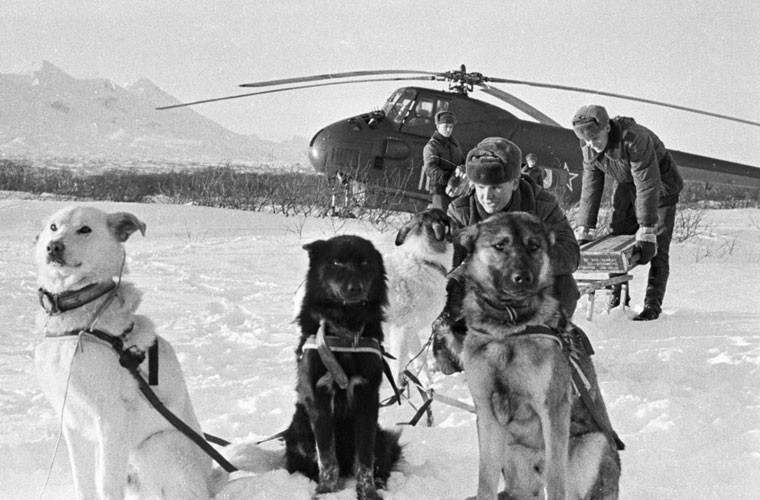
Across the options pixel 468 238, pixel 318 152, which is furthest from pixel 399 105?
pixel 468 238

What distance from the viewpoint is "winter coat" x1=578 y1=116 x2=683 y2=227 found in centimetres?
636

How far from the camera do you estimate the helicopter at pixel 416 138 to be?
476 inches

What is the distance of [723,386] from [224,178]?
15.3m

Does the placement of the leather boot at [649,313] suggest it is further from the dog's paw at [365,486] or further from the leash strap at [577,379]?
the dog's paw at [365,486]

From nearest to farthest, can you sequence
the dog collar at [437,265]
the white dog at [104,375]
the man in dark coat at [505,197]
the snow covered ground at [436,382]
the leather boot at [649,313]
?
the white dog at [104,375] → the snow covered ground at [436,382] → the man in dark coat at [505,197] → the dog collar at [437,265] → the leather boot at [649,313]

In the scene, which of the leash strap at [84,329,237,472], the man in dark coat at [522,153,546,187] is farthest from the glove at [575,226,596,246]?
the leash strap at [84,329,237,472]

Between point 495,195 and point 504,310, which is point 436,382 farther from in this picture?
point 504,310

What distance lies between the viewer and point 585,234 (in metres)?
7.11

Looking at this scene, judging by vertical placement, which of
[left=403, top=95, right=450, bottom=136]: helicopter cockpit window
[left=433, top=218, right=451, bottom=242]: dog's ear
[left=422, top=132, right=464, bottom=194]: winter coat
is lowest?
[left=433, top=218, right=451, bottom=242]: dog's ear

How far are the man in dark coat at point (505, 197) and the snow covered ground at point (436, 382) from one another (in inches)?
37.2

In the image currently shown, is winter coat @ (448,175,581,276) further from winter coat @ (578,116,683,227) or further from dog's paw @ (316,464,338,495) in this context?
winter coat @ (578,116,683,227)

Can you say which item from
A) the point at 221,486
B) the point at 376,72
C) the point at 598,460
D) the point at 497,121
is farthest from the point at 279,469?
the point at 497,121

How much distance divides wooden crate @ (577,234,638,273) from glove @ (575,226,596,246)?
0.67 ft

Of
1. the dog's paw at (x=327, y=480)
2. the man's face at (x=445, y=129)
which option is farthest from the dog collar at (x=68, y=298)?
the man's face at (x=445, y=129)
